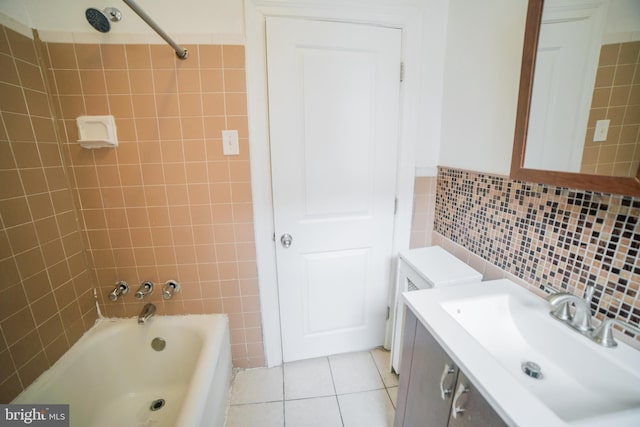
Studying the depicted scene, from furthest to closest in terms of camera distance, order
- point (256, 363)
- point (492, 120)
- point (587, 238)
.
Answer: point (256, 363) → point (492, 120) → point (587, 238)

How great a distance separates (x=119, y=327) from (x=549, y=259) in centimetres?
209

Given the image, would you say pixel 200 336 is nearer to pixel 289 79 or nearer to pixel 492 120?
pixel 289 79

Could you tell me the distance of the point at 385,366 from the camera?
65.1 inches

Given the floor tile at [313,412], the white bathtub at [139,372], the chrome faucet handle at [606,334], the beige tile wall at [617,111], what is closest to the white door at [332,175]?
the floor tile at [313,412]

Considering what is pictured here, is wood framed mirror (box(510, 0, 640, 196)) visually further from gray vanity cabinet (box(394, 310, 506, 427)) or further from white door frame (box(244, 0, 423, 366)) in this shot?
gray vanity cabinet (box(394, 310, 506, 427))

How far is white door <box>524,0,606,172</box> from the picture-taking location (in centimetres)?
78

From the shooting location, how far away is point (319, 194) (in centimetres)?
145

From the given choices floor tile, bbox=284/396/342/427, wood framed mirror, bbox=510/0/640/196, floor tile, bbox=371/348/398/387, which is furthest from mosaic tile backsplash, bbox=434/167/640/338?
floor tile, bbox=284/396/342/427

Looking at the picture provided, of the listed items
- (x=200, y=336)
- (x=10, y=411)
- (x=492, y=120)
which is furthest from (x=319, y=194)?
(x=10, y=411)

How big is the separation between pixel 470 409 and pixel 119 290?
1.66 meters

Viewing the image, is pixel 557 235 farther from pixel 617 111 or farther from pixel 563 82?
pixel 563 82

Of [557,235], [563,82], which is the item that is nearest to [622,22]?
[563,82]

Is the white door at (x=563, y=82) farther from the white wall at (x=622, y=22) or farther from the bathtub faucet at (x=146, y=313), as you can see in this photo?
the bathtub faucet at (x=146, y=313)

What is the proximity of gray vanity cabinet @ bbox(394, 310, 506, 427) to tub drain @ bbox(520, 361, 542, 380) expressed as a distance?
27 centimetres
